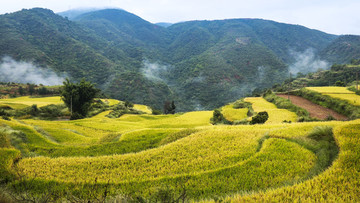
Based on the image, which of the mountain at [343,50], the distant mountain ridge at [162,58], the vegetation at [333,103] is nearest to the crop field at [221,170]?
Answer: the vegetation at [333,103]

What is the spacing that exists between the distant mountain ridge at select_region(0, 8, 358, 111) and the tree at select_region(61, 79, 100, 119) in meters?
62.8

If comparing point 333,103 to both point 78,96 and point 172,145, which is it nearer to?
point 172,145

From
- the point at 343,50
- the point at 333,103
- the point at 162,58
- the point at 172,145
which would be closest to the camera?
the point at 172,145

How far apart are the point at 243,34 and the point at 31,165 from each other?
8083 inches

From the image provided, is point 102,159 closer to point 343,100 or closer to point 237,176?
point 237,176

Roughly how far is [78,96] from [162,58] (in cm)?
15459

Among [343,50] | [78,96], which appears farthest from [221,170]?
[343,50]

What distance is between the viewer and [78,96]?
31.8 m

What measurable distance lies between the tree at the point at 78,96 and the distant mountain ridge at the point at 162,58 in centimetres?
6276

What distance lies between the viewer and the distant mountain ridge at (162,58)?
355 feet

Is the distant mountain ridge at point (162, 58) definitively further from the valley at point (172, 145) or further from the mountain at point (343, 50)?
the valley at point (172, 145)

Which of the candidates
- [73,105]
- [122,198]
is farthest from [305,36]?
[122,198]

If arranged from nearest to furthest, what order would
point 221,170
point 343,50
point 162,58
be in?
point 221,170
point 343,50
point 162,58

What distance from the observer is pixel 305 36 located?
18925cm
